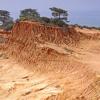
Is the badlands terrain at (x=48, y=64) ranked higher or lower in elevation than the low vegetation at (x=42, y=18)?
lower

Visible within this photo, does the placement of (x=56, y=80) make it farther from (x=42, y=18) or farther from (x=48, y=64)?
(x=42, y=18)

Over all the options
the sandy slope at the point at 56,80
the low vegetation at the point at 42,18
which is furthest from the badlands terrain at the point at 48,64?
the low vegetation at the point at 42,18

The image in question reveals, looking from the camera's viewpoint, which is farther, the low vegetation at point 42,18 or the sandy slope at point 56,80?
the low vegetation at point 42,18

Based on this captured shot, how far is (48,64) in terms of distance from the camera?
3550 cm

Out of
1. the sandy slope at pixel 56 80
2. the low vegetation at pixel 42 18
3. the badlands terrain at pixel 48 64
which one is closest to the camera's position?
the sandy slope at pixel 56 80

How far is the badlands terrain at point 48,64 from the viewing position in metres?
28.4

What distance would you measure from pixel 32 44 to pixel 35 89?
8.52 m

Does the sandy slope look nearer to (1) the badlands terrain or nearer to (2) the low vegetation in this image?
(1) the badlands terrain

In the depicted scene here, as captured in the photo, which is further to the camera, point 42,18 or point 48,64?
point 42,18

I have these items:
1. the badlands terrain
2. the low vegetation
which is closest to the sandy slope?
the badlands terrain

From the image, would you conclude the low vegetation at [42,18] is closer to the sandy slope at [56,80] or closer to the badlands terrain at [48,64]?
the badlands terrain at [48,64]

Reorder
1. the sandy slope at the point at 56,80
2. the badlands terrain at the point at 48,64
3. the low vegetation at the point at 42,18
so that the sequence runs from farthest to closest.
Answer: the low vegetation at the point at 42,18 → the badlands terrain at the point at 48,64 → the sandy slope at the point at 56,80

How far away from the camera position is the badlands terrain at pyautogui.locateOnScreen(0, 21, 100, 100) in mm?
28375

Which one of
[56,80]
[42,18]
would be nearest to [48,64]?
[56,80]
